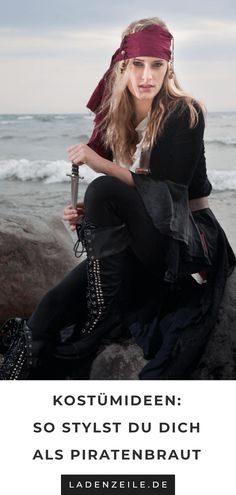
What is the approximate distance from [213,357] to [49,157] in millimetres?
6890

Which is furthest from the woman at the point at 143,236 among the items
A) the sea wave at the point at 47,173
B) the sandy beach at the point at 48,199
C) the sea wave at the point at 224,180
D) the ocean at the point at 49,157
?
the sea wave at the point at 224,180

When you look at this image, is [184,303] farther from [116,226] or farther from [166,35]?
[166,35]

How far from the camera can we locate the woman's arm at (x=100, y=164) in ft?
6.54

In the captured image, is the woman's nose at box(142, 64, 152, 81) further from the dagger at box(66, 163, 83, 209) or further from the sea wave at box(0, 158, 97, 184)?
the sea wave at box(0, 158, 97, 184)

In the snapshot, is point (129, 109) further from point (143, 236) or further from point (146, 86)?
point (143, 236)

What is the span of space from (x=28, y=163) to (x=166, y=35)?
6.49m

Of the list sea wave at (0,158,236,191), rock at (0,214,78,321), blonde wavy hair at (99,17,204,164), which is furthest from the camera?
sea wave at (0,158,236,191)

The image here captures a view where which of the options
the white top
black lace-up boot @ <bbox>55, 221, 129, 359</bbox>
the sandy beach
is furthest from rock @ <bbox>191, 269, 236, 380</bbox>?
the sandy beach

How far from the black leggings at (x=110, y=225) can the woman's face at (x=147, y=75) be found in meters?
0.34

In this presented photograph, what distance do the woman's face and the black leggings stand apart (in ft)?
1.11

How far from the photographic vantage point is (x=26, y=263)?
2.91 metres

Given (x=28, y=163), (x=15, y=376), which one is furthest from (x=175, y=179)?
(x=28, y=163)

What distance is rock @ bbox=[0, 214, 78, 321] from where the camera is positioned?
2.91 m

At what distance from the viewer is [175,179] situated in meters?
2.04
